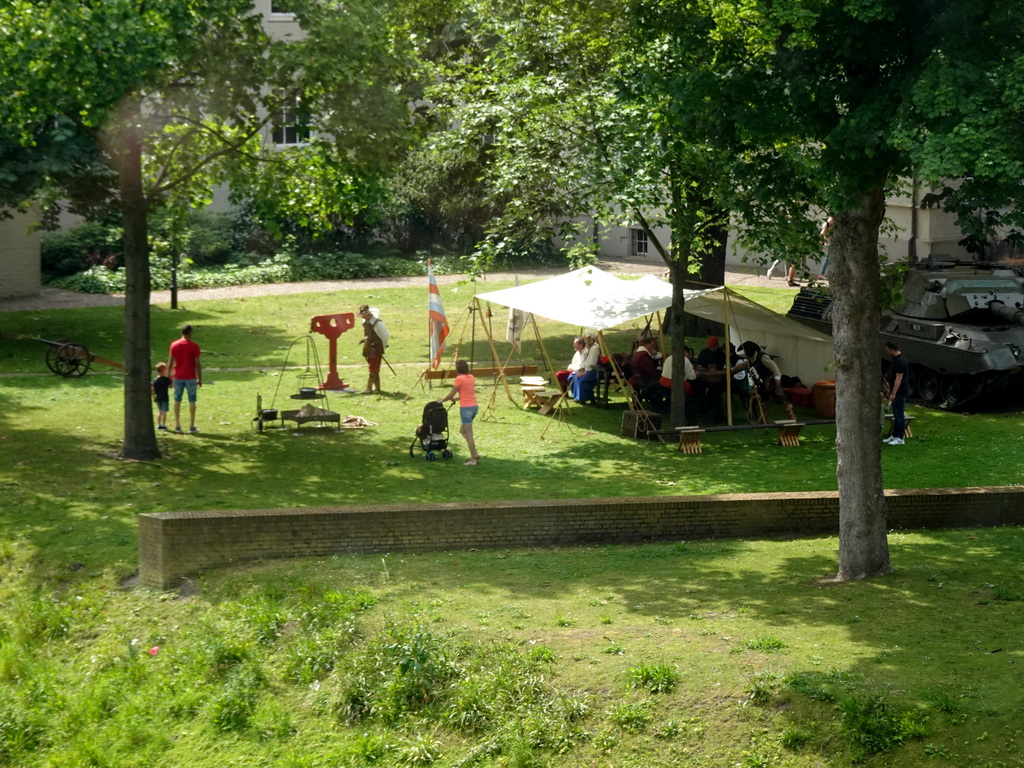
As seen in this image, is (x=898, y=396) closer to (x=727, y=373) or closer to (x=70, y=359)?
(x=727, y=373)

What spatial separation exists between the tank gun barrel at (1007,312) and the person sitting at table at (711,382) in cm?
499

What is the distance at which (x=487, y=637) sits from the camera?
1072 centimetres

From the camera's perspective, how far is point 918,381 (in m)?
22.8

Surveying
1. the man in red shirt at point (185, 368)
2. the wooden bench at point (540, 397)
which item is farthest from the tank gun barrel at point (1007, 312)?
the man in red shirt at point (185, 368)

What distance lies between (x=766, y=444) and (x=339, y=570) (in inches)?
359

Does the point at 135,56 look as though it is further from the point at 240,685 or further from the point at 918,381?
the point at 918,381

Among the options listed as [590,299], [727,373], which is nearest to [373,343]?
[590,299]

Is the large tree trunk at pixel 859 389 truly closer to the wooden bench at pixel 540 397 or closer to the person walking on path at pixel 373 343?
the wooden bench at pixel 540 397

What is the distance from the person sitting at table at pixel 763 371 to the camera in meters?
21.1

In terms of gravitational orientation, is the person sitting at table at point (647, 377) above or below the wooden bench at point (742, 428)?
above

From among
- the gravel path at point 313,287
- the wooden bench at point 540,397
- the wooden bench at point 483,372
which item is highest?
the gravel path at point 313,287

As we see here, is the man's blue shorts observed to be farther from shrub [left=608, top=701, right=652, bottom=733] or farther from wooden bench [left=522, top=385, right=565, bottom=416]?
shrub [left=608, top=701, right=652, bottom=733]

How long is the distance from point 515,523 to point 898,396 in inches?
309

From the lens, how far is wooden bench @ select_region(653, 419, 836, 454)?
19047 millimetres
